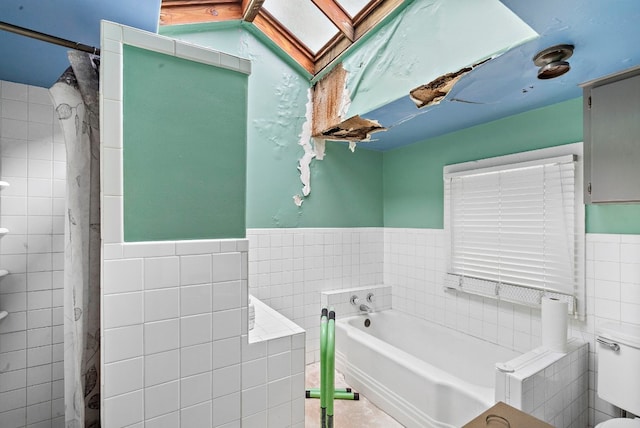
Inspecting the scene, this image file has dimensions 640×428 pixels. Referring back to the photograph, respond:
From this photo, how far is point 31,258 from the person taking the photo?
1.73 m

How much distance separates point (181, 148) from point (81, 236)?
0.52 m

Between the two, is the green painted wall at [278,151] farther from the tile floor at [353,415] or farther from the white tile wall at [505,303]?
the tile floor at [353,415]

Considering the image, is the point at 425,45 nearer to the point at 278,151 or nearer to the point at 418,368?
the point at 278,151

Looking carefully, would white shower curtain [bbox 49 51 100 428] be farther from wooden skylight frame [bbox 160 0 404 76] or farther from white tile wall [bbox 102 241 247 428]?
wooden skylight frame [bbox 160 0 404 76]

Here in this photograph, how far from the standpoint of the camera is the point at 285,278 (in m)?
2.62

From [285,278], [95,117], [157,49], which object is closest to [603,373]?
[285,278]

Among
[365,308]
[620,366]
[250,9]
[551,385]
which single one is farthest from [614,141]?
[250,9]

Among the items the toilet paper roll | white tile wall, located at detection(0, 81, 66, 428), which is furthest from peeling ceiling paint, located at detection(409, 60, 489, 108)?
white tile wall, located at detection(0, 81, 66, 428)

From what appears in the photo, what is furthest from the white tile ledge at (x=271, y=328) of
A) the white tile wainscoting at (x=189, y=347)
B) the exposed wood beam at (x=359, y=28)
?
the exposed wood beam at (x=359, y=28)

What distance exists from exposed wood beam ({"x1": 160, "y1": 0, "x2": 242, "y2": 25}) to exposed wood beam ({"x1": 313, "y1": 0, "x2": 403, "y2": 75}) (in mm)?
740

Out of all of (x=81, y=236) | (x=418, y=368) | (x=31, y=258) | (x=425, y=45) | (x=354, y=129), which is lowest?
(x=418, y=368)

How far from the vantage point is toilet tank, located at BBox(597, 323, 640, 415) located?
4.99 ft

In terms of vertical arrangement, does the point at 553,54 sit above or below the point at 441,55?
below

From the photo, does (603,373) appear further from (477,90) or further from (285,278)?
(285,278)
